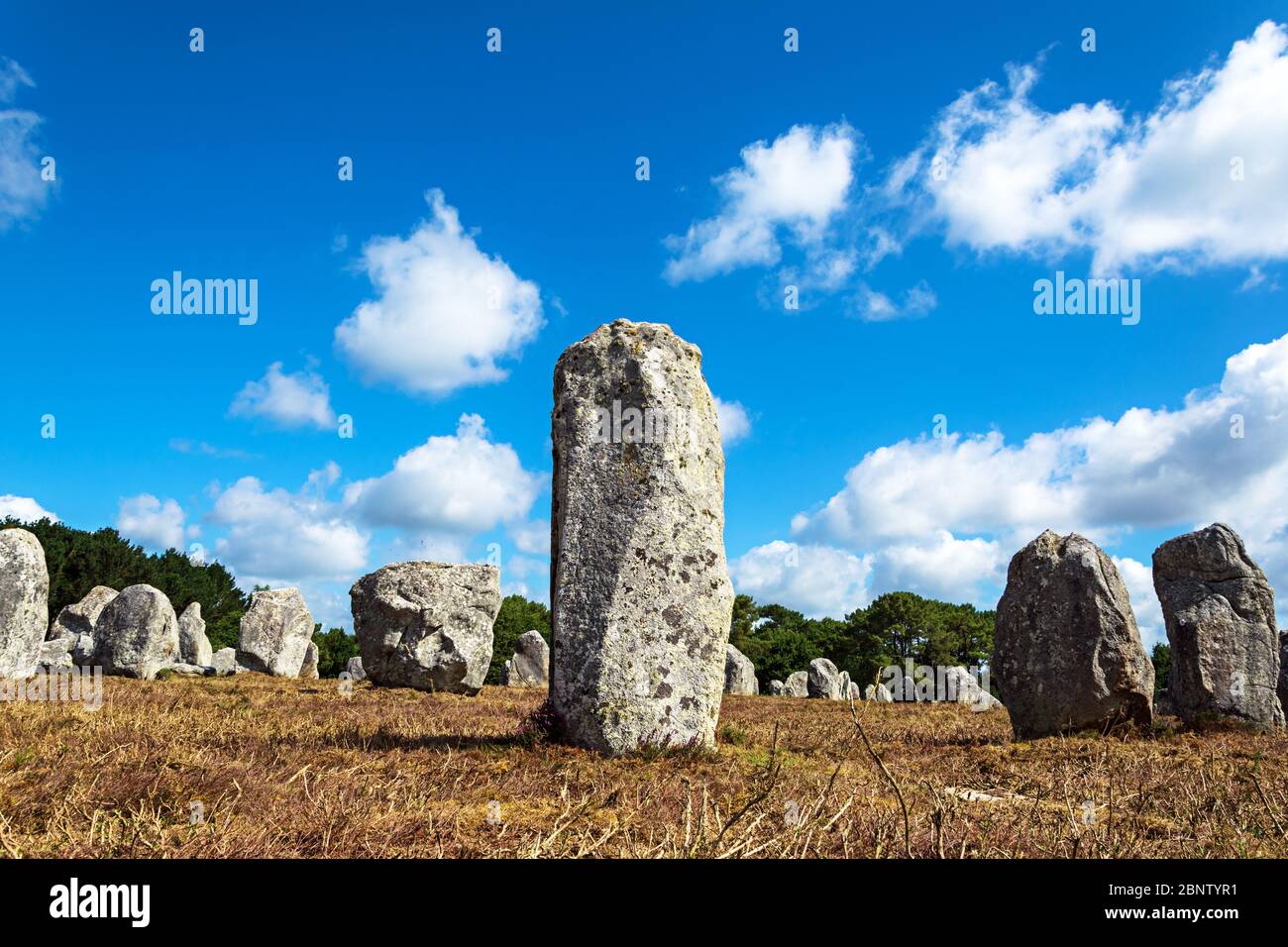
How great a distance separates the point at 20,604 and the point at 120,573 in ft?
135

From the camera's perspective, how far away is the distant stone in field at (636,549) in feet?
25.6

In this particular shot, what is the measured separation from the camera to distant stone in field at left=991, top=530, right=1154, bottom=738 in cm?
1120

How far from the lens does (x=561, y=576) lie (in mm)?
8125

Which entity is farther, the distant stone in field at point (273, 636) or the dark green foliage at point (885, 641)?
the dark green foliage at point (885, 641)

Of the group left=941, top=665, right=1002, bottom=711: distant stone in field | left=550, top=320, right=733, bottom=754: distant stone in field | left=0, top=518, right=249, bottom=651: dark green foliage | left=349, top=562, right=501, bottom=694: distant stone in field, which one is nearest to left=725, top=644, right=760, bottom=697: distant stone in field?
left=941, top=665, right=1002, bottom=711: distant stone in field

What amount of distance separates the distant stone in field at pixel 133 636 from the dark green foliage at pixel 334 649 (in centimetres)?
3152

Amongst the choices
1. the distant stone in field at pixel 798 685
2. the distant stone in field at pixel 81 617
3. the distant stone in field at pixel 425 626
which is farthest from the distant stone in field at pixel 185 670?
the distant stone in field at pixel 798 685

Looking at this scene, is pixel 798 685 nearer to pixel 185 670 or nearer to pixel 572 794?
pixel 185 670

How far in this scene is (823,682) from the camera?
3456cm

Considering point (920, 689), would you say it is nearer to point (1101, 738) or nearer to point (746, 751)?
point (1101, 738)

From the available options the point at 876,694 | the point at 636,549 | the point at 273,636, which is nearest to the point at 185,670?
the point at 273,636

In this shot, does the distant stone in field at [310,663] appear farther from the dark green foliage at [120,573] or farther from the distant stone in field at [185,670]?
the dark green foliage at [120,573]
